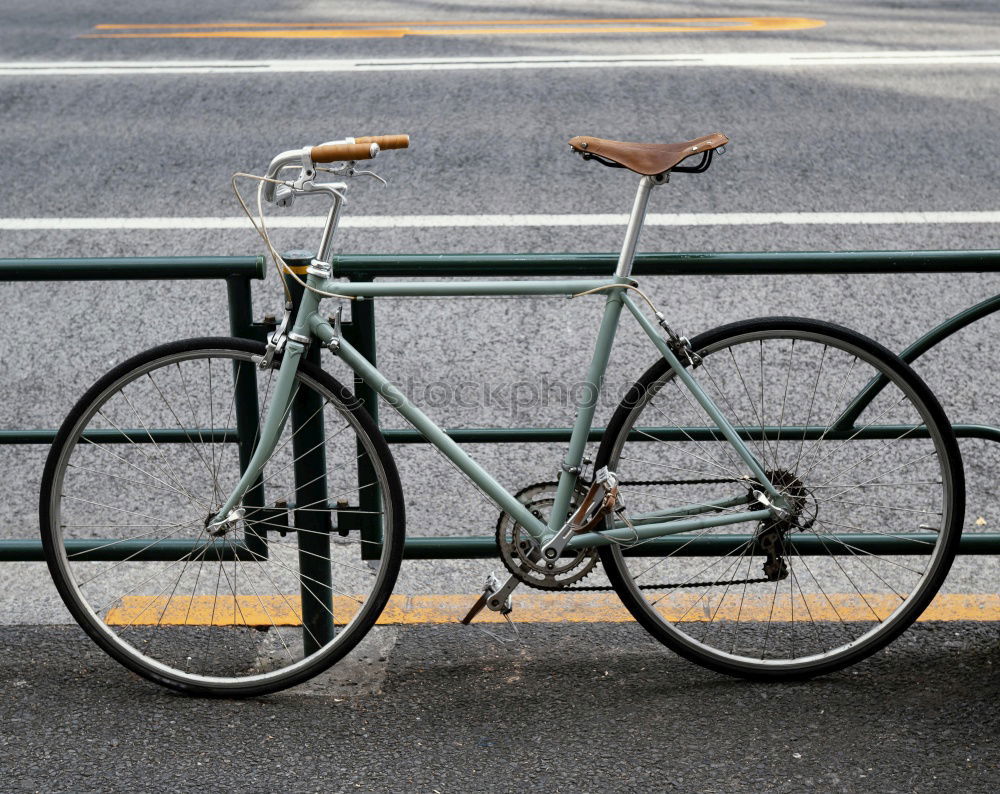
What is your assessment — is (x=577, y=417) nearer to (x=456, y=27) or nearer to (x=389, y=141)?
(x=389, y=141)

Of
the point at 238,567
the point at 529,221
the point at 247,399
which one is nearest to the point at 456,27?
the point at 529,221

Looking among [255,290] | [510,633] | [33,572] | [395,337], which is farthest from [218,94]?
[510,633]

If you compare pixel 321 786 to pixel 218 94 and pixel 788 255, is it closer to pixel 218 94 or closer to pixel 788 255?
pixel 788 255

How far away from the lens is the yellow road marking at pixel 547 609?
369 cm

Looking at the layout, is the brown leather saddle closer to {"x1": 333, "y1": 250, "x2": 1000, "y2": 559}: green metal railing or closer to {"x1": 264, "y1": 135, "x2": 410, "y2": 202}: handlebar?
{"x1": 333, "y1": 250, "x2": 1000, "y2": 559}: green metal railing

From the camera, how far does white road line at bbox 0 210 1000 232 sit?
24.0 ft

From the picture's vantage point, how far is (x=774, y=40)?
37.8ft

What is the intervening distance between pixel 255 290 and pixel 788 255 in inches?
164

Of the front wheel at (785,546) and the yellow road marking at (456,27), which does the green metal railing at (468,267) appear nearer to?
the front wheel at (785,546)

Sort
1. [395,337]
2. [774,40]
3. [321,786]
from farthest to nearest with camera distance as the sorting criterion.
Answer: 1. [774,40]
2. [395,337]
3. [321,786]

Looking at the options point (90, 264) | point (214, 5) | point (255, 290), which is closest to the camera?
point (90, 264)

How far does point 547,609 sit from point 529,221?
Result: 400cm

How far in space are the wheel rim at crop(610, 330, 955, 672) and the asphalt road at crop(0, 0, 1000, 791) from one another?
7.2 inches

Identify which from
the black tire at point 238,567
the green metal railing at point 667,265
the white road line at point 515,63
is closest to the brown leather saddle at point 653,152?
the green metal railing at point 667,265
